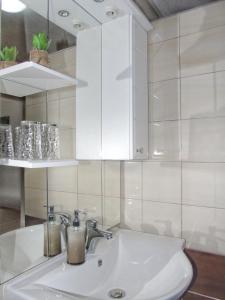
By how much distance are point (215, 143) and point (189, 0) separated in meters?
0.77

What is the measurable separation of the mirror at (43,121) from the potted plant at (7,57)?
0.05 feet

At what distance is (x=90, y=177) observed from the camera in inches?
54.4

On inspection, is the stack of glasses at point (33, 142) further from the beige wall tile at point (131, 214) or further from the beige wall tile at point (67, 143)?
the beige wall tile at point (131, 214)

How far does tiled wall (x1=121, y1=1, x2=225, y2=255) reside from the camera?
1.27 metres

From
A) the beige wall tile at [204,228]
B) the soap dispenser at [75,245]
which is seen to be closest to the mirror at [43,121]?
the soap dispenser at [75,245]

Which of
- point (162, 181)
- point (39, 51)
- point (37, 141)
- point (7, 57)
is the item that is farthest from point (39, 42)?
point (162, 181)

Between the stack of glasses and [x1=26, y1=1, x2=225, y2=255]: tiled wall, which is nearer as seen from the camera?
the stack of glasses

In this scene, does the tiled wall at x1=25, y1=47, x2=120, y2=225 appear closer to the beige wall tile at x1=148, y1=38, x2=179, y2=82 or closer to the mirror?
the mirror

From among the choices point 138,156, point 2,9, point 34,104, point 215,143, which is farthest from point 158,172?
point 2,9

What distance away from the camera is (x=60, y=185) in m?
1.18

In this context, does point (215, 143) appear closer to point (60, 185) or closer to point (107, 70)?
point (107, 70)

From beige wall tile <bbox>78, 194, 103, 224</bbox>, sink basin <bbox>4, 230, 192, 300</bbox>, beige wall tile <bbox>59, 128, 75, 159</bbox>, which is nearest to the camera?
sink basin <bbox>4, 230, 192, 300</bbox>

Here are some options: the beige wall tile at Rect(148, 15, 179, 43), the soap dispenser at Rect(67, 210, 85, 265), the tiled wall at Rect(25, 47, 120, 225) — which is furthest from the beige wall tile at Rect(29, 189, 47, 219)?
the beige wall tile at Rect(148, 15, 179, 43)

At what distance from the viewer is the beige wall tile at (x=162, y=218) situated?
1.36 metres
